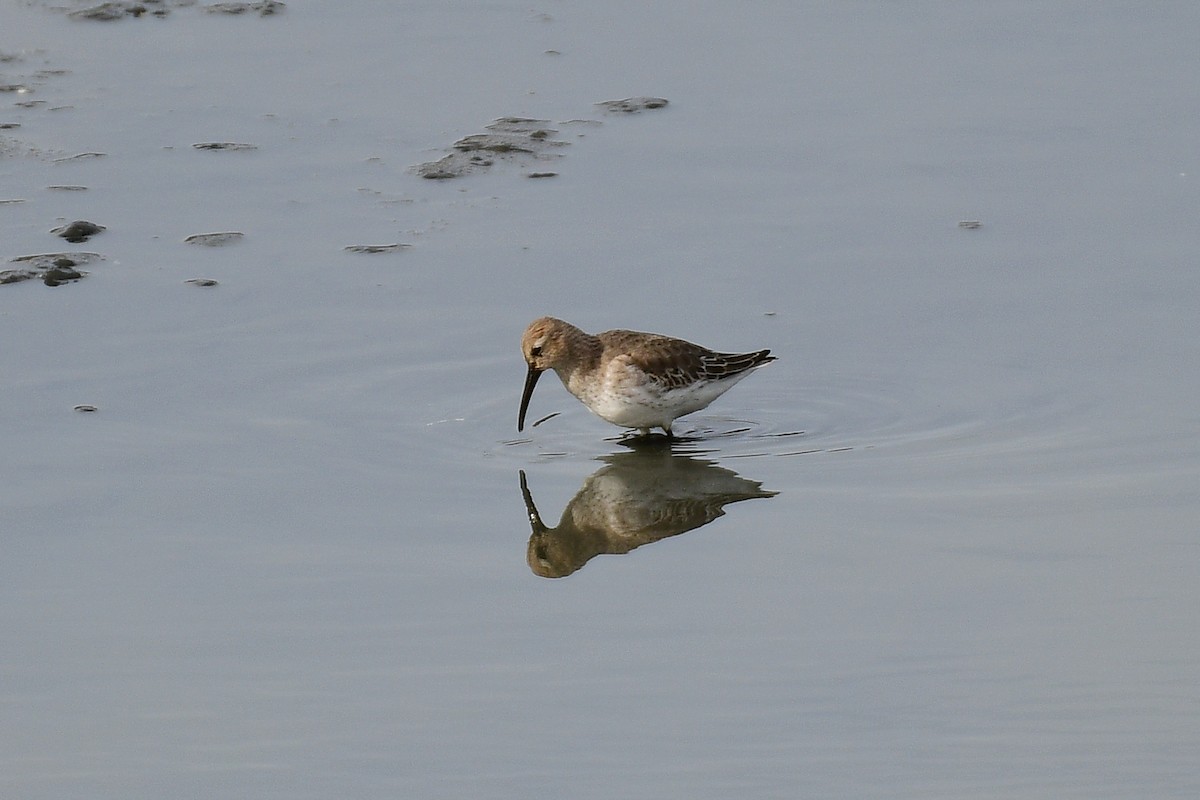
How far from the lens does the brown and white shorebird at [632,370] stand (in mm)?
7734

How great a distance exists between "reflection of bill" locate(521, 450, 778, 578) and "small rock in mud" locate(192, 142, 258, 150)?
13.6 feet

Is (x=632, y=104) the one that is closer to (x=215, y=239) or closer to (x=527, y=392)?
(x=215, y=239)

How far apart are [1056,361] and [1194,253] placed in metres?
1.39

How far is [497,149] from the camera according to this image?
10.7 metres

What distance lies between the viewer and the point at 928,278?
9.02 metres

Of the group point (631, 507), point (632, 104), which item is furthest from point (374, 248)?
point (631, 507)

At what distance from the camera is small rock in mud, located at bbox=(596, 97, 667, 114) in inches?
445

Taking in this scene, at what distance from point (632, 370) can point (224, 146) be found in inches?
164

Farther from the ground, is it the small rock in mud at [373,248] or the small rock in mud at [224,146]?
the small rock in mud at [224,146]

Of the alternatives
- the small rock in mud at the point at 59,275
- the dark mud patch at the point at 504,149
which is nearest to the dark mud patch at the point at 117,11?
the dark mud patch at the point at 504,149

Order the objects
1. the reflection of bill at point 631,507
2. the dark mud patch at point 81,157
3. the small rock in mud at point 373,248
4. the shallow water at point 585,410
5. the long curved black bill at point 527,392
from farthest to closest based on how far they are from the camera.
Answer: the dark mud patch at point 81,157 → the small rock in mud at point 373,248 → the long curved black bill at point 527,392 → the reflection of bill at point 631,507 → the shallow water at point 585,410

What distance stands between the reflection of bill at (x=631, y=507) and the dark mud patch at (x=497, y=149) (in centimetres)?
329

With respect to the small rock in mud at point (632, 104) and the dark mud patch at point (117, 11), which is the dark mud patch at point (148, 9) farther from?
the small rock in mud at point (632, 104)

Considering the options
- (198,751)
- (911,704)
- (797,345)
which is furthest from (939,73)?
(198,751)
